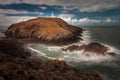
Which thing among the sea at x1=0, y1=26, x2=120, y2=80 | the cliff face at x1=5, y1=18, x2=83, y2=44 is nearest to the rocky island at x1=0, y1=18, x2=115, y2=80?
the cliff face at x1=5, y1=18, x2=83, y2=44

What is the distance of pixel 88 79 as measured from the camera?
20.2 m

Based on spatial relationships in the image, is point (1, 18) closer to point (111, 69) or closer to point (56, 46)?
point (56, 46)

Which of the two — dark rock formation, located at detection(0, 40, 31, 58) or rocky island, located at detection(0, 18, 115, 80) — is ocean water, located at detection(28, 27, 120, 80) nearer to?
rocky island, located at detection(0, 18, 115, 80)

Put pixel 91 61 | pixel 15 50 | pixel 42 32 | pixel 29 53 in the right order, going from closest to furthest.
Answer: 1. pixel 91 61
2. pixel 29 53
3. pixel 15 50
4. pixel 42 32

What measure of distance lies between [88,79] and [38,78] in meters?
6.98

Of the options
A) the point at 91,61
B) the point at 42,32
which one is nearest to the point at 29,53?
the point at 91,61

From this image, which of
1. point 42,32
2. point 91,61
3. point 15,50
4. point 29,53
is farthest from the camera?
point 42,32

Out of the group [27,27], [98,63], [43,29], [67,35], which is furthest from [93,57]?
[27,27]

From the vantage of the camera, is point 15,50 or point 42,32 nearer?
point 15,50

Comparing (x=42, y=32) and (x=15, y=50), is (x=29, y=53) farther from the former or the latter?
(x=42, y=32)

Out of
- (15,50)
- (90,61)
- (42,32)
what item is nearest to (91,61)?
(90,61)

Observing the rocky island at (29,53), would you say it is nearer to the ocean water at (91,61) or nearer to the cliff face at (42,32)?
the cliff face at (42,32)

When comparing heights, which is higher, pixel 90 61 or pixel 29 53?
pixel 29 53

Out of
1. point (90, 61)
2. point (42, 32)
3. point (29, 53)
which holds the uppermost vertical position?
point (42, 32)
